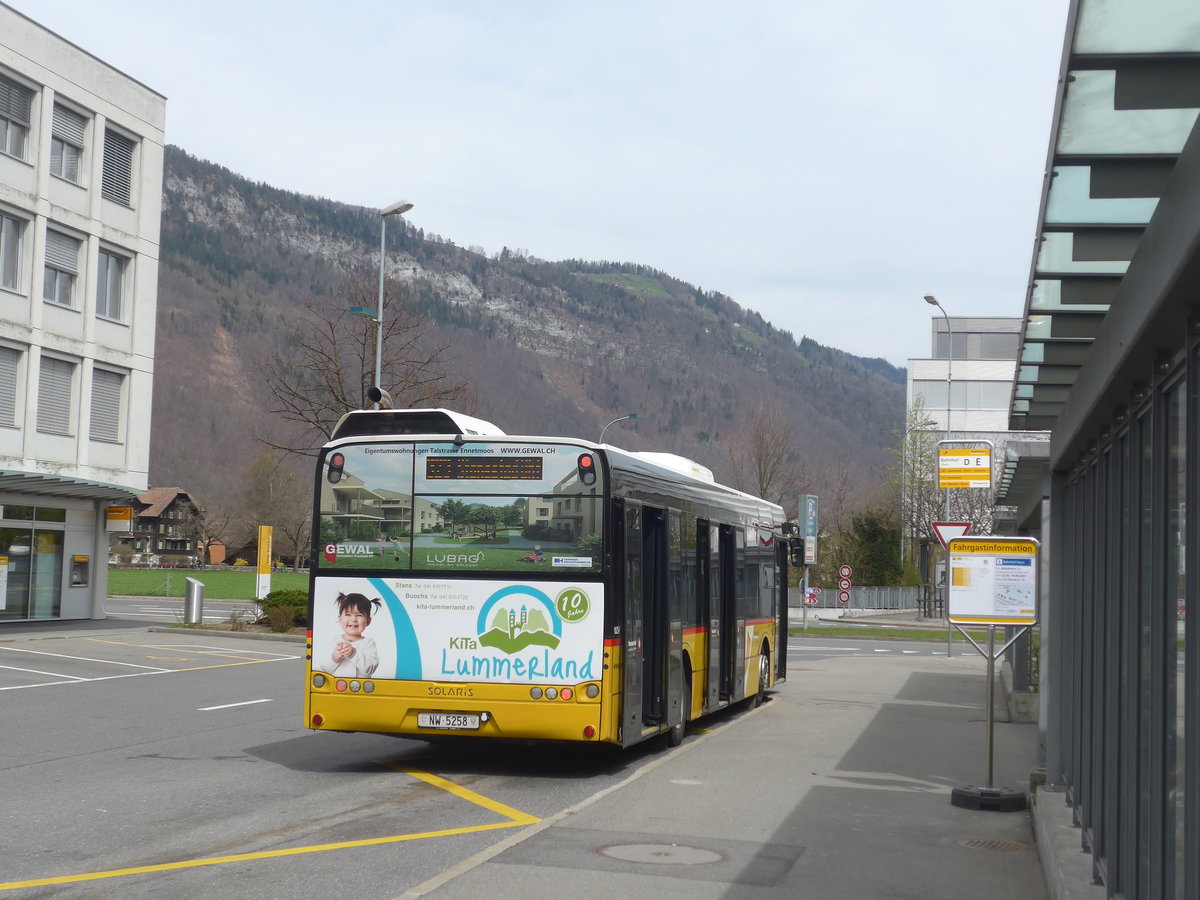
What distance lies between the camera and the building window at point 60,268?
115 feet

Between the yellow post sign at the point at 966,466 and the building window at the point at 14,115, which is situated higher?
the building window at the point at 14,115

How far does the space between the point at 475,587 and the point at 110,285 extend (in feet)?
95.5

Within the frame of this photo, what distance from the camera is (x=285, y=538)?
128 m

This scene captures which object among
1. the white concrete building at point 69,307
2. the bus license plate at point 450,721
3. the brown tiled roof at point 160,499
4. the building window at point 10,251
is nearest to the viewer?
the bus license plate at point 450,721

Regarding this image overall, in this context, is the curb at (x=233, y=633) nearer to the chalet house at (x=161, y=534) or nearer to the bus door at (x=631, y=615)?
the bus door at (x=631, y=615)

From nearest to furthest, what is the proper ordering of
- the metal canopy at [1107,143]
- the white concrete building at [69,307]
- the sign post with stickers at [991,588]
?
the metal canopy at [1107,143], the sign post with stickers at [991,588], the white concrete building at [69,307]

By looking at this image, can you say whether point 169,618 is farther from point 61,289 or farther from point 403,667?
point 403,667

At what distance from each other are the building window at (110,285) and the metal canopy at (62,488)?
16.2 feet

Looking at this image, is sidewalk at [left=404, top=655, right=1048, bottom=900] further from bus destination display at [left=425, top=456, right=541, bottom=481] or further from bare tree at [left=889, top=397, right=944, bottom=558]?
bare tree at [left=889, top=397, right=944, bottom=558]

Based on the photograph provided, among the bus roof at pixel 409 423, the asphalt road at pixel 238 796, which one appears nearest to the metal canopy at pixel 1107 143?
the asphalt road at pixel 238 796

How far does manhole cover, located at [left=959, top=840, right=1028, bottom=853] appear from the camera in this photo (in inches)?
361

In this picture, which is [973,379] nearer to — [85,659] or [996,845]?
[85,659]

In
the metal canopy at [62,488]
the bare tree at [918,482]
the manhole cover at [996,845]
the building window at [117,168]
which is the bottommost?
the manhole cover at [996,845]

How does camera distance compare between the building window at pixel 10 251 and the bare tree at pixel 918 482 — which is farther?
the bare tree at pixel 918 482
